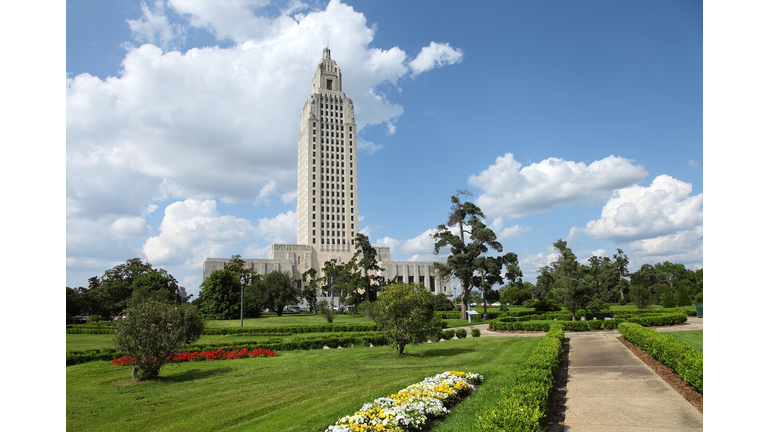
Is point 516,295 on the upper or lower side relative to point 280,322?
lower

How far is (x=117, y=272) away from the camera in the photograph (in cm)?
7088

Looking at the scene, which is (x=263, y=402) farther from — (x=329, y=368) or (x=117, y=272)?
(x=117, y=272)

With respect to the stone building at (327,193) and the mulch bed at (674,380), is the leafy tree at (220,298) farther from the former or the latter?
the mulch bed at (674,380)

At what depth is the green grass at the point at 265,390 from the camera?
850 cm

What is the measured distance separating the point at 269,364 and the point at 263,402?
25.3 ft

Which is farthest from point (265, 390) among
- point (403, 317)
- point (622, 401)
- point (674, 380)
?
point (674, 380)

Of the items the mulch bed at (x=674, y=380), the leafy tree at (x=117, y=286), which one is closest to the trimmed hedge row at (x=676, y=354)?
the mulch bed at (x=674, y=380)

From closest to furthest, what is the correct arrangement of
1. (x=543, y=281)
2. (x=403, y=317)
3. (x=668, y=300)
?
1. (x=403, y=317)
2. (x=668, y=300)
3. (x=543, y=281)

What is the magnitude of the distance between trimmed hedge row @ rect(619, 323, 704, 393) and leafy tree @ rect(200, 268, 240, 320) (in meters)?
47.7

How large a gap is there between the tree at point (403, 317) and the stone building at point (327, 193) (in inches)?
3244

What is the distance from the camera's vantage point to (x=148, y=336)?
13.7 metres

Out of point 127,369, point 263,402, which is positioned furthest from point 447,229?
point 263,402

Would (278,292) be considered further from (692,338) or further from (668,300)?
(692,338)

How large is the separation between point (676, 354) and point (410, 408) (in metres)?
7.43
